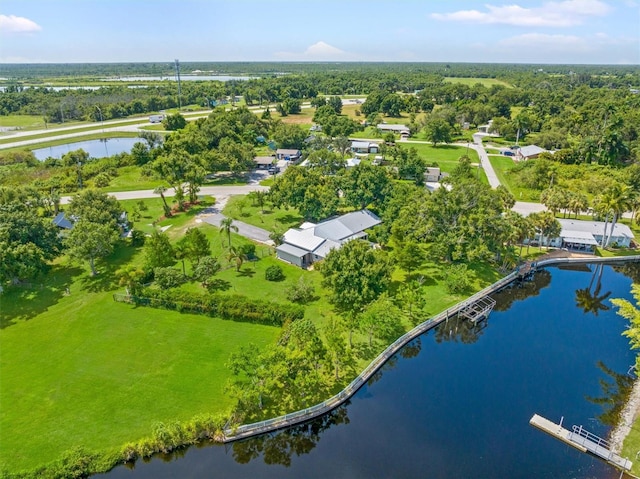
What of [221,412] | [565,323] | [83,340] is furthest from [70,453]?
[565,323]

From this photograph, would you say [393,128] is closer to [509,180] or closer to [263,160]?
[509,180]

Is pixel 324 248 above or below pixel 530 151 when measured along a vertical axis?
below

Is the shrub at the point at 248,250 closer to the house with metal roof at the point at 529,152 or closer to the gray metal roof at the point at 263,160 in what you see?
the gray metal roof at the point at 263,160

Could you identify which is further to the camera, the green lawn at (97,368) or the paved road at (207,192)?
the paved road at (207,192)

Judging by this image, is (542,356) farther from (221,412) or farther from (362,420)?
(221,412)

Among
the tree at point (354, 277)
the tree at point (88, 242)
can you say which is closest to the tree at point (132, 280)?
the tree at point (88, 242)

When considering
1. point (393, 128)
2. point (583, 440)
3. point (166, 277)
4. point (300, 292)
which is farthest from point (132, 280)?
point (393, 128)

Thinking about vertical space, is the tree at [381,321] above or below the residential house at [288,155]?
below
